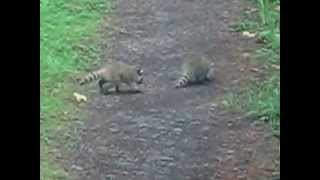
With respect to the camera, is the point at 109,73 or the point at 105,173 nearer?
the point at 105,173

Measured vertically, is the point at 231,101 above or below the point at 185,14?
below

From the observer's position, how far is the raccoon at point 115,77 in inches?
212

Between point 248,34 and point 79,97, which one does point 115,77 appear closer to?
point 79,97

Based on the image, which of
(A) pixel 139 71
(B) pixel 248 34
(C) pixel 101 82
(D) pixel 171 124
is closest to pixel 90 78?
(C) pixel 101 82

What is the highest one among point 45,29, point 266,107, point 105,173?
point 45,29

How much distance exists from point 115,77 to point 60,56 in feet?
2.25

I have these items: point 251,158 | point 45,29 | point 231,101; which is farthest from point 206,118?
point 45,29

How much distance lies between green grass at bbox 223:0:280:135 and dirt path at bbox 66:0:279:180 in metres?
0.11

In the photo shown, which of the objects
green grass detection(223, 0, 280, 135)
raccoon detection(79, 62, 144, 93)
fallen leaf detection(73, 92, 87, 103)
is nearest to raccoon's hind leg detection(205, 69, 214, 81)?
green grass detection(223, 0, 280, 135)

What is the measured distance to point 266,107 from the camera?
15.9ft
